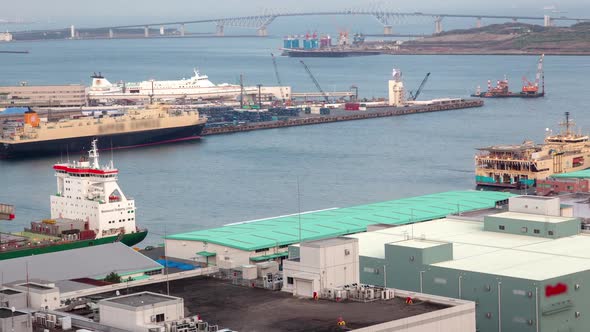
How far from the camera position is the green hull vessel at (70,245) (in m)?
18.0

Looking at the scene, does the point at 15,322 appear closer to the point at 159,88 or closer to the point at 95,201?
the point at 95,201

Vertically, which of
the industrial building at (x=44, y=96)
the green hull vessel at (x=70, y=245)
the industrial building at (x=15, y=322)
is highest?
the industrial building at (x=44, y=96)

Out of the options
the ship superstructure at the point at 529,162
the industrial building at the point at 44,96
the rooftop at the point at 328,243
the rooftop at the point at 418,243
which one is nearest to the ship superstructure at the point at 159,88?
the industrial building at the point at 44,96

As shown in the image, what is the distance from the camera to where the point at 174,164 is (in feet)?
105

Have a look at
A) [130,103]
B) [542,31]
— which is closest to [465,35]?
[542,31]

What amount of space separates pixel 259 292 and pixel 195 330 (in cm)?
200

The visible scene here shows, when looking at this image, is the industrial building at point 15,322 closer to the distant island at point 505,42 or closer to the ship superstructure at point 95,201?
the ship superstructure at point 95,201

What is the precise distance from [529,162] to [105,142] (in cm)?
1412

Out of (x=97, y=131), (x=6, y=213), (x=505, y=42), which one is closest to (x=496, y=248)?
(x=6, y=213)

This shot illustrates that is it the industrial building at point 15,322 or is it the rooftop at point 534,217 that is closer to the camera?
the industrial building at point 15,322

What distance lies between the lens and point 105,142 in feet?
119

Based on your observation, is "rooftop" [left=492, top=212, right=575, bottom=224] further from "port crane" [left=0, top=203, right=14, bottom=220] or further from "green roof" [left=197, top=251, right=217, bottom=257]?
"port crane" [left=0, top=203, right=14, bottom=220]

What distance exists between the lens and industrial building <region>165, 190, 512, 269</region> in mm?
16172

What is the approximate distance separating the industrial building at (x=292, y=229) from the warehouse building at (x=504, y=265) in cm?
116
